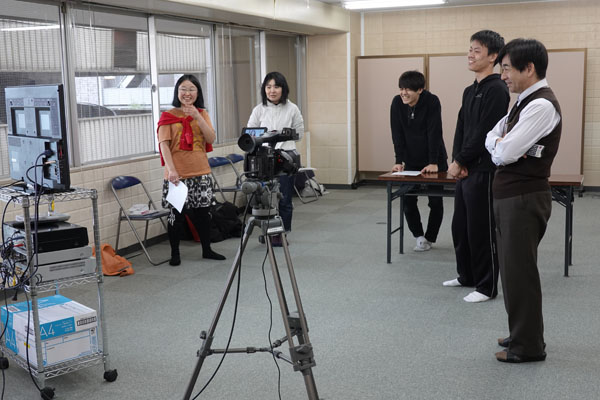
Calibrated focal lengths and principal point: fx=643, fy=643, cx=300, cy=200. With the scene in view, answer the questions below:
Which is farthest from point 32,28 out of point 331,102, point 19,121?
point 331,102

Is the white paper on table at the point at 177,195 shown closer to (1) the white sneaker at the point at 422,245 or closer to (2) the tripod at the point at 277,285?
(1) the white sneaker at the point at 422,245

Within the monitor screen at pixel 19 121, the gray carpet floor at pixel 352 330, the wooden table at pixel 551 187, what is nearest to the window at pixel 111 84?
the gray carpet floor at pixel 352 330

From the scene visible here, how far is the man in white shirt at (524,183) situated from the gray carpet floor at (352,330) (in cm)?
25

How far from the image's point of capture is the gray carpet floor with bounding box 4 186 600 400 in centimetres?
316

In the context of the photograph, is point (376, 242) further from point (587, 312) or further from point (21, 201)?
point (21, 201)

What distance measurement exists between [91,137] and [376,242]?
2.80 meters

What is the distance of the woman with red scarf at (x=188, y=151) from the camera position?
530 cm

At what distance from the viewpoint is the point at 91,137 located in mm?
5605

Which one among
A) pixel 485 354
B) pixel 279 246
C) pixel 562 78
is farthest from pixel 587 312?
pixel 562 78

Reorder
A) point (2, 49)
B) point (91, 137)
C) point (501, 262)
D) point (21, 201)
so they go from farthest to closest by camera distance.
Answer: point (91, 137) → point (2, 49) → point (501, 262) → point (21, 201)

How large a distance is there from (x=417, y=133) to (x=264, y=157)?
3.02 meters

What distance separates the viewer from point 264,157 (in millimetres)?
2750

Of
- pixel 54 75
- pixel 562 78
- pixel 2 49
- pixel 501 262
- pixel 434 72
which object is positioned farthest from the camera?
pixel 434 72

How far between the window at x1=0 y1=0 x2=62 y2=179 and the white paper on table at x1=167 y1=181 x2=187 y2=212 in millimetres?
1233
